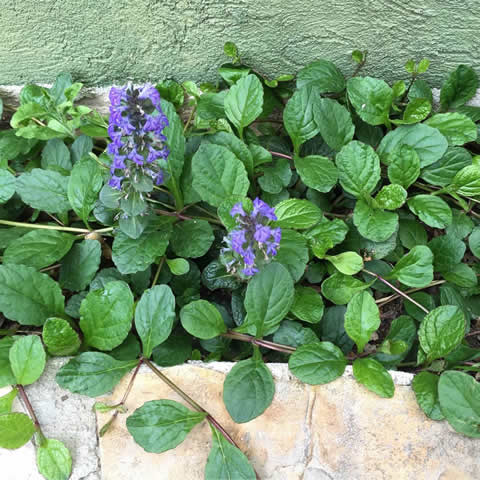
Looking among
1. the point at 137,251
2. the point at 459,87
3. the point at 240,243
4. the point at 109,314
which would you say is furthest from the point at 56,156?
the point at 459,87

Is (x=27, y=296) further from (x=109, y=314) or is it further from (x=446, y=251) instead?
(x=446, y=251)

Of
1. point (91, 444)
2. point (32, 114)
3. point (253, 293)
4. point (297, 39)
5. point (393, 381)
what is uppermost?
point (297, 39)

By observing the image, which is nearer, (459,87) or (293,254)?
(293,254)

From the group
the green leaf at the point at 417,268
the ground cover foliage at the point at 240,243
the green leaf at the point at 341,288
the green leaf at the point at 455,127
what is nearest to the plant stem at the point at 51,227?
the ground cover foliage at the point at 240,243

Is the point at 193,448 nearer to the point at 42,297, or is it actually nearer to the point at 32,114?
the point at 42,297

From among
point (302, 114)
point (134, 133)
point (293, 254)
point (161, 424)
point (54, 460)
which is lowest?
point (54, 460)

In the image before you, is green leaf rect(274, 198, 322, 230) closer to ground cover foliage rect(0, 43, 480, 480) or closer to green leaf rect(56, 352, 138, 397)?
ground cover foliage rect(0, 43, 480, 480)

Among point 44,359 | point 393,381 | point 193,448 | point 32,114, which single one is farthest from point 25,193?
point 393,381
